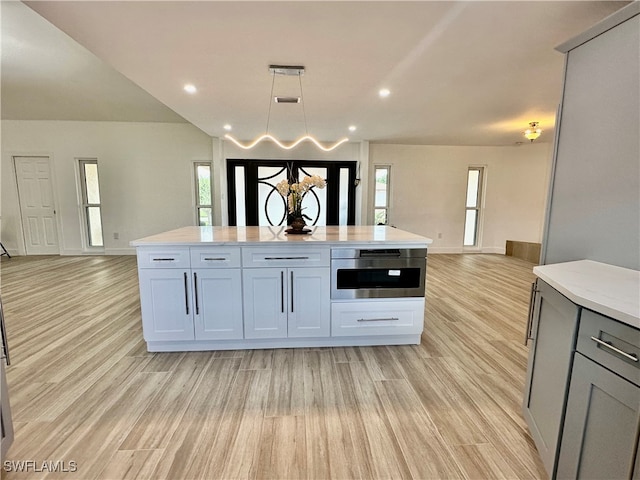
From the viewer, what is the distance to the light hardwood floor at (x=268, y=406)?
52.7 inches

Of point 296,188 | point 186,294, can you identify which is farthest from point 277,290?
point 296,188

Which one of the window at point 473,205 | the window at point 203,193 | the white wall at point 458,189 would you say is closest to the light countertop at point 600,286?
the white wall at point 458,189

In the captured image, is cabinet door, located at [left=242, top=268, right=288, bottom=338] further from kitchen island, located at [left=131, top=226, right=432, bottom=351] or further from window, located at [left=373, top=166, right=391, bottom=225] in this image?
window, located at [left=373, top=166, right=391, bottom=225]

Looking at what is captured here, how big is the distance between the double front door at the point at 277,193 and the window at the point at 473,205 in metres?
2.82

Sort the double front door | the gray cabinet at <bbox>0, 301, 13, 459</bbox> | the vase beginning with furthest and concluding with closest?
the double front door
the vase
the gray cabinet at <bbox>0, 301, 13, 459</bbox>

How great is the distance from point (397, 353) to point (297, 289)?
0.98m

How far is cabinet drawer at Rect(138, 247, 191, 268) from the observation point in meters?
2.15

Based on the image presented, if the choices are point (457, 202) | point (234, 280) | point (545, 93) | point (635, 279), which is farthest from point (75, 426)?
point (457, 202)

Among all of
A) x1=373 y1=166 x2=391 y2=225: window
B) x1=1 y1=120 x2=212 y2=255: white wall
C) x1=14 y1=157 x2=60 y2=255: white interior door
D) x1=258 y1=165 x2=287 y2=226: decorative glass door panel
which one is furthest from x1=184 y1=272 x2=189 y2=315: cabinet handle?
x1=14 y1=157 x2=60 y2=255: white interior door

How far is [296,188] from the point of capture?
261cm

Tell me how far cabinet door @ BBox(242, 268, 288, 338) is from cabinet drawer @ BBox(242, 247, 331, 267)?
56 millimetres

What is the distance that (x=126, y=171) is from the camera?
5.95 meters

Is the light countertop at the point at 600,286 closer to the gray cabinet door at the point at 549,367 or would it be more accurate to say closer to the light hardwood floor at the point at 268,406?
the gray cabinet door at the point at 549,367

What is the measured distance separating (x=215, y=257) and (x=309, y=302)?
0.83 meters
